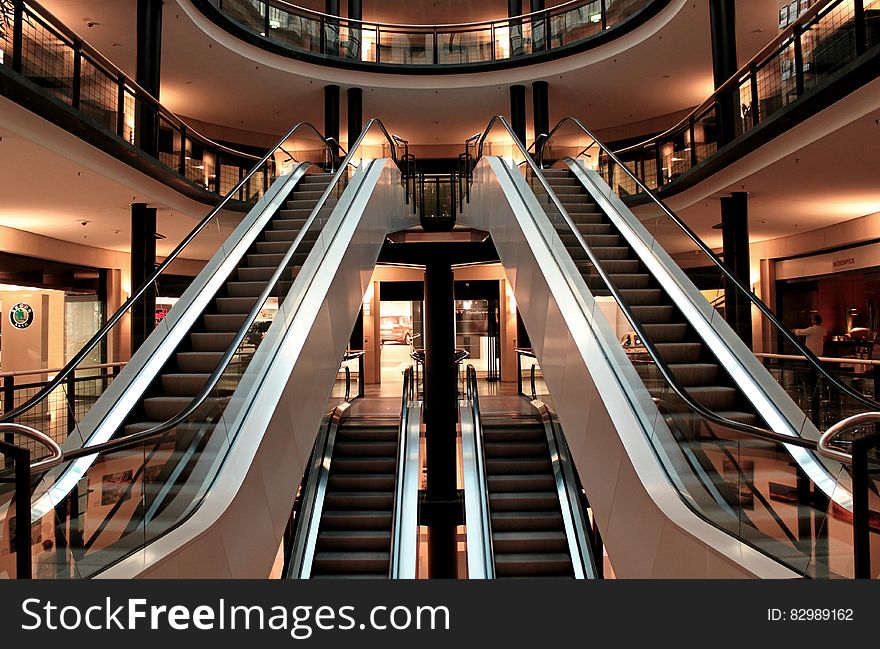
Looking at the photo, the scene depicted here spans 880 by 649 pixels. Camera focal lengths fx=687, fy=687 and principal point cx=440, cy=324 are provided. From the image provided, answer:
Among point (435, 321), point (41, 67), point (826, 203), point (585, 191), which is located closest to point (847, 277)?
point (826, 203)

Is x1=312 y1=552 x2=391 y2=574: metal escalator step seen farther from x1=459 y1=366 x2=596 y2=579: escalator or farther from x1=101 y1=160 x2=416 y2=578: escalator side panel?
x1=101 y1=160 x2=416 y2=578: escalator side panel

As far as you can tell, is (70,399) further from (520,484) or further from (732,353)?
(520,484)

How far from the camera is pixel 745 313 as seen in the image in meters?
8.44

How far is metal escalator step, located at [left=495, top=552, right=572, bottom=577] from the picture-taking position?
1088 centimetres

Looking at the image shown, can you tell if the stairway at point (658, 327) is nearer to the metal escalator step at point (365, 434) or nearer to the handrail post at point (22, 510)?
the handrail post at point (22, 510)

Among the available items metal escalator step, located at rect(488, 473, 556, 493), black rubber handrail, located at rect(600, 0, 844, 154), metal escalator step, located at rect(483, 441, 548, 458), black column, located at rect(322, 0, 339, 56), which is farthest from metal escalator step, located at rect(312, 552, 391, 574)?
black column, located at rect(322, 0, 339, 56)

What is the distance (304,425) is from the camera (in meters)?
6.30

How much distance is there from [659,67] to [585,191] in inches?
325

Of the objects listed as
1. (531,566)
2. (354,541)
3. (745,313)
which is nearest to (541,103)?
(745,313)

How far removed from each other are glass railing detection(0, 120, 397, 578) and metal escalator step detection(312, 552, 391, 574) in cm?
627

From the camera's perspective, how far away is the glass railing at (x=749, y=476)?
119 inches

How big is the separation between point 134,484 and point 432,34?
16646 millimetres

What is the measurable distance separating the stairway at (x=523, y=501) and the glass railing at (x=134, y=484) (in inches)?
278
